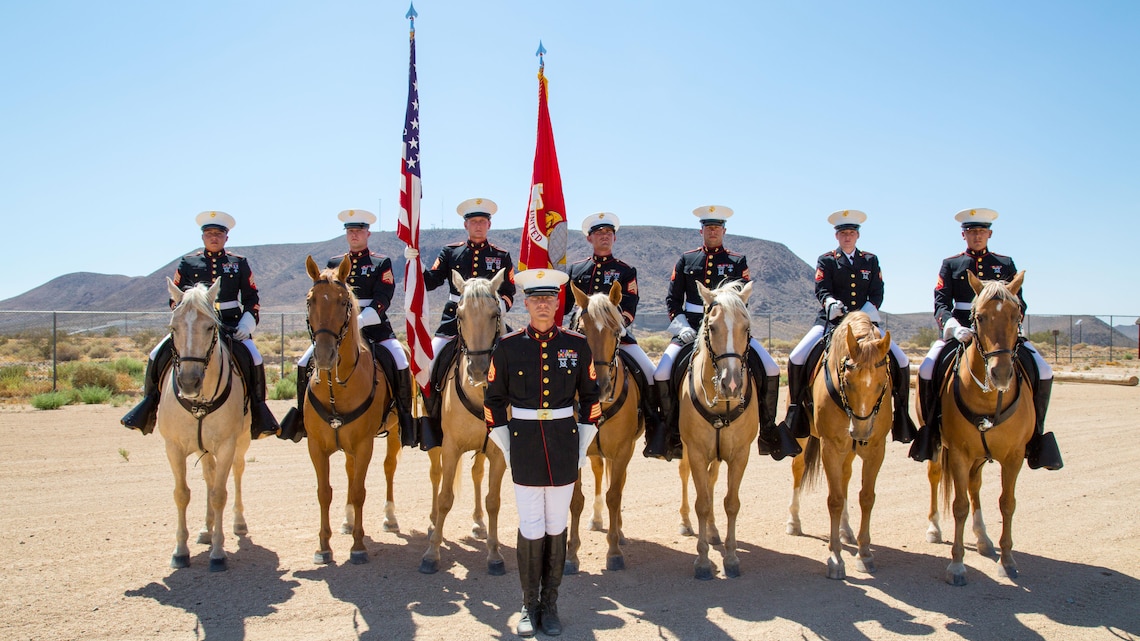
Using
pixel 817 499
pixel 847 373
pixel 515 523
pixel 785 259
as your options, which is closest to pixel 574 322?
pixel 847 373

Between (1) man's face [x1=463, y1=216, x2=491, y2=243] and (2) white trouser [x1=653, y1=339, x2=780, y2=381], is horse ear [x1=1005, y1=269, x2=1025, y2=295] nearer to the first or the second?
(2) white trouser [x1=653, y1=339, x2=780, y2=381]

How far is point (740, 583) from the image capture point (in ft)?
20.3

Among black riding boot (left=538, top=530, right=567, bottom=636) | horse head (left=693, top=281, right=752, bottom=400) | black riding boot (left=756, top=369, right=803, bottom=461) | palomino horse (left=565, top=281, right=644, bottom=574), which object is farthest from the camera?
black riding boot (left=756, top=369, right=803, bottom=461)

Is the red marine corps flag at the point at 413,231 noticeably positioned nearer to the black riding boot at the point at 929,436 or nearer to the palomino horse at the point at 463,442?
the palomino horse at the point at 463,442

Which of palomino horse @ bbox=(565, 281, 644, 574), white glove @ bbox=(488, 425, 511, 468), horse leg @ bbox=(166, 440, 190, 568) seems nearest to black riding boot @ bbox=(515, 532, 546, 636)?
white glove @ bbox=(488, 425, 511, 468)

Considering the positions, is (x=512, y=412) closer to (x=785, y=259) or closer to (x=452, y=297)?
(x=452, y=297)

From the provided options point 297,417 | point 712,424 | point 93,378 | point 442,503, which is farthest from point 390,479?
point 93,378

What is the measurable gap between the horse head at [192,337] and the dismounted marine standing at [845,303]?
5.41 metres

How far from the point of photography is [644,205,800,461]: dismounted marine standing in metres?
6.89

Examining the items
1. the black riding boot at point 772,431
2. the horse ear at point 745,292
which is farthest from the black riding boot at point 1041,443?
the horse ear at point 745,292

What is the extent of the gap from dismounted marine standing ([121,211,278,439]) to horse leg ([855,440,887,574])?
5.67 meters

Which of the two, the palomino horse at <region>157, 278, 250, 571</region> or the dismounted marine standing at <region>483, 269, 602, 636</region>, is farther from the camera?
the palomino horse at <region>157, 278, 250, 571</region>

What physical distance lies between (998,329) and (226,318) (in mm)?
7353

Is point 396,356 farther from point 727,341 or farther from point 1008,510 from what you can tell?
point 1008,510
